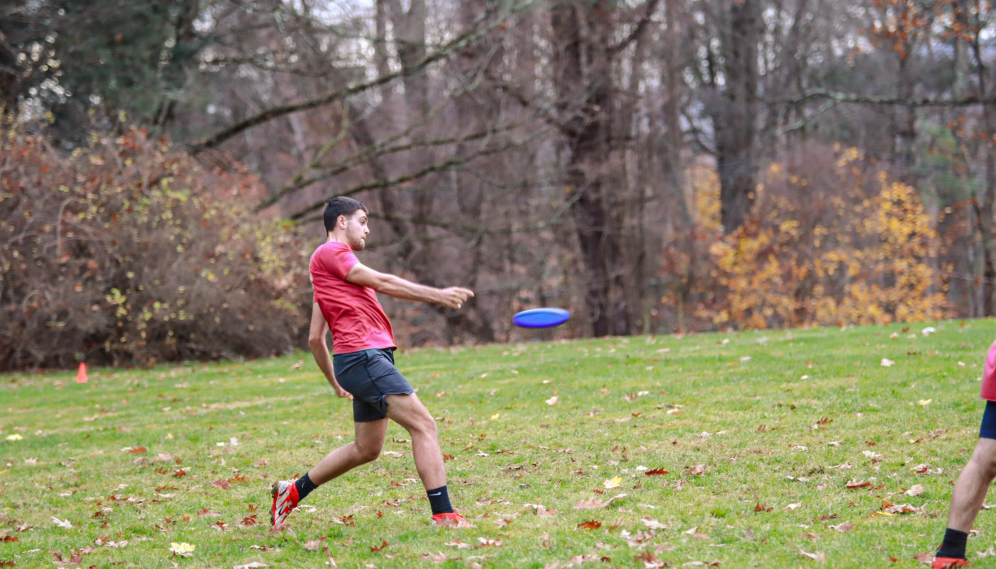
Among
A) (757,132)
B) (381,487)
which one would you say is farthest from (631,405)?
(757,132)

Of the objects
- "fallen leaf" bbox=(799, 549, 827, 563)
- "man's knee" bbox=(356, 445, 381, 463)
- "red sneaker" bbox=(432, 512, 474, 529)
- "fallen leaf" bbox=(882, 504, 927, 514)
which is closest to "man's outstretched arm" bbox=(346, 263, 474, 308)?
"man's knee" bbox=(356, 445, 381, 463)

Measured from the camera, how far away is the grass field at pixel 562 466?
4785 mm

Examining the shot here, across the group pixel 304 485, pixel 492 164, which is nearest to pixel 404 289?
pixel 304 485

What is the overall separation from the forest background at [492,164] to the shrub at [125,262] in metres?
0.05

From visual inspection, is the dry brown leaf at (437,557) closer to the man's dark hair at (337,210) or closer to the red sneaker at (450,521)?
the red sneaker at (450,521)

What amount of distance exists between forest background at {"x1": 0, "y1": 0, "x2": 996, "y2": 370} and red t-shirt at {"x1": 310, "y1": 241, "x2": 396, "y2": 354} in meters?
12.5

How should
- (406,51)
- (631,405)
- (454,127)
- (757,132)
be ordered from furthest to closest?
1. (757,132)
2. (454,127)
3. (406,51)
4. (631,405)

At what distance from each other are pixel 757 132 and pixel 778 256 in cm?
554

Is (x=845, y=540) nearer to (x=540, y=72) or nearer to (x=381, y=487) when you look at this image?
(x=381, y=487)

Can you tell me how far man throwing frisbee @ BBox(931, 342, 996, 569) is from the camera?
398 centimetres

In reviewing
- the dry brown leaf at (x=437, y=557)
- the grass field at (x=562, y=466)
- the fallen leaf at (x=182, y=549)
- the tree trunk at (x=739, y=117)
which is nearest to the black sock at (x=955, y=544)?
the grass field at (x=562, y=466)

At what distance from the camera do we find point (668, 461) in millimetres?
A: 6508

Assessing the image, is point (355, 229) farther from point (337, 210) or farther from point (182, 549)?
point (182, 549)

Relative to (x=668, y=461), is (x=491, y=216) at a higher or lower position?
higher
